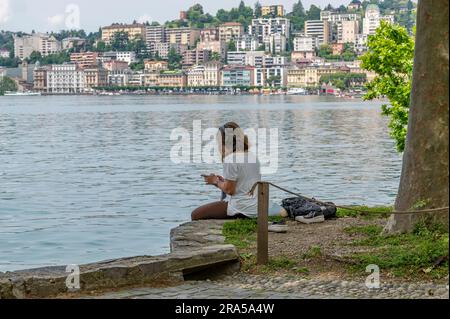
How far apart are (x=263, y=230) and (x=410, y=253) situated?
1177 mm

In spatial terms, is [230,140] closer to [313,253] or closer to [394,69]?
[313,253]

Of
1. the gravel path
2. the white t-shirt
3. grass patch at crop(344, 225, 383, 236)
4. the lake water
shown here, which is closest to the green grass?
the white t-shirt

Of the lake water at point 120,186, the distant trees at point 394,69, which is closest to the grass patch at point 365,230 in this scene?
the lake water at point 120,186

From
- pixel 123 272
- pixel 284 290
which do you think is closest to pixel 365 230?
pixel 284 290

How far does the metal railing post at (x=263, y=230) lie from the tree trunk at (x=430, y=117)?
1.27 metres

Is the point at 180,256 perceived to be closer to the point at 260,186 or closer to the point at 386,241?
the point at 260,186

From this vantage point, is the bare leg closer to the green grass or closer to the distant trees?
the green grass

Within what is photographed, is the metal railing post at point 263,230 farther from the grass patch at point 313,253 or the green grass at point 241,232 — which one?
the green grass at point 241,232

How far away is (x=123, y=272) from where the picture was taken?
750 centimetres

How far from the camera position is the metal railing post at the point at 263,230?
816 centimetres

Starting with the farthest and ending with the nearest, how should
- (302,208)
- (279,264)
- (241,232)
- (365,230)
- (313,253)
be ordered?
(302,208) < (241,232) < (365,230) < (313,253) < (279,264)

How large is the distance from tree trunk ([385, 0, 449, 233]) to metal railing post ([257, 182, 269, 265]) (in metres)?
1.27

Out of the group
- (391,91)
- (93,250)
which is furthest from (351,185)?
(93,250)
